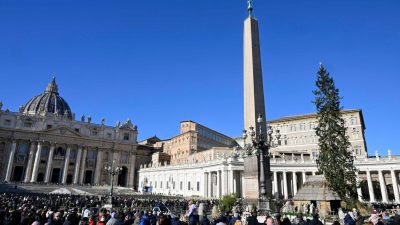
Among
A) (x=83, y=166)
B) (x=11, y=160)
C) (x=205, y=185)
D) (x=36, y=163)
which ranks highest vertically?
(x=11, y=160)

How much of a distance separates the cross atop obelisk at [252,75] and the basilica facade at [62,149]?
4250 cm

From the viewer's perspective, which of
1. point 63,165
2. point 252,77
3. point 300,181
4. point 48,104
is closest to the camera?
point 252,77

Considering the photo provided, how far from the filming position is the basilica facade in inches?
2322

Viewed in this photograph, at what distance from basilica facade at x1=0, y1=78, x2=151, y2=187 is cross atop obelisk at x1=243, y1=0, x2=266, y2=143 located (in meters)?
42.5

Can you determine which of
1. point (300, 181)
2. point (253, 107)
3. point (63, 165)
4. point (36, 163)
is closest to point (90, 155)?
point (63, 165)

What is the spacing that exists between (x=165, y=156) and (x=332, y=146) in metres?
50.9

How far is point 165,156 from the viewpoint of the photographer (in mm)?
70625

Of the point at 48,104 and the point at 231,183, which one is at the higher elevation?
the point at 48,104

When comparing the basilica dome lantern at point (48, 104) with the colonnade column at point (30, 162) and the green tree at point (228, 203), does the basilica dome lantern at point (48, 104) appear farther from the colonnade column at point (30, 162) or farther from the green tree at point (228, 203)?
the green tree at point (228, 203)

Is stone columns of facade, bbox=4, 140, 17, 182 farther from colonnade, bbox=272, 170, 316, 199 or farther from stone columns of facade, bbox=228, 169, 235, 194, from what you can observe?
colonnade, bbox=272, 170, 316, 199

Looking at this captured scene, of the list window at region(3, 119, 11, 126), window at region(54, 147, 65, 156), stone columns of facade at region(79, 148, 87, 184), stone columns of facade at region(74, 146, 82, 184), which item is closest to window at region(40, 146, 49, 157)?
window at region(54, 147, 65, 156)

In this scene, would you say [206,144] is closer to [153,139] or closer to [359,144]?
[153,139]

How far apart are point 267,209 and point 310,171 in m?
33.8

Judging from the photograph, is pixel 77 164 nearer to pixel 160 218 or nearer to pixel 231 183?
pixel 231 183
